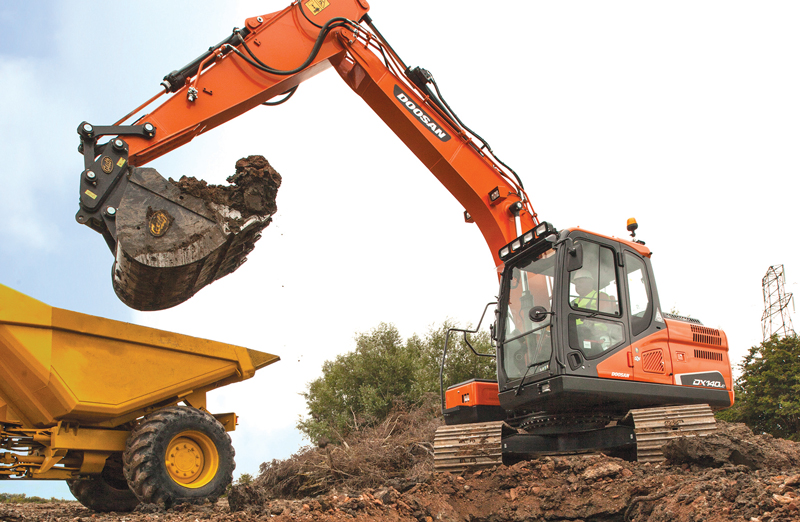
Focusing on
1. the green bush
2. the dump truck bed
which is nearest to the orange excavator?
the dump truck bed

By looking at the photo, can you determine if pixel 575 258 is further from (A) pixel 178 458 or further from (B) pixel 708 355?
(A) pixel 178 458

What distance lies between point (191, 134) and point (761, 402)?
46.2 ft

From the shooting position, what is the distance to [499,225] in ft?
24.7

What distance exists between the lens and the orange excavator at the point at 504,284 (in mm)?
5418

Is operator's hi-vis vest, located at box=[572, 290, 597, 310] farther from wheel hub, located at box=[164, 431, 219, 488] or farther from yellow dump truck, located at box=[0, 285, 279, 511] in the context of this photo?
wheel hub, located at box=[164, 431, 219, 488]

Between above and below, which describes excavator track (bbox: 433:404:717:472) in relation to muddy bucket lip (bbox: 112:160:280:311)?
below

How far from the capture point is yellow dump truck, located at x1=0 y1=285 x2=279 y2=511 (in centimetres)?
558

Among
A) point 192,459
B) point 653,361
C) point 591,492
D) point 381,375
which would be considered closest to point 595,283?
point 653,361

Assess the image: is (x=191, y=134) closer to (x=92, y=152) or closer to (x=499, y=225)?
(x=92, y=152)

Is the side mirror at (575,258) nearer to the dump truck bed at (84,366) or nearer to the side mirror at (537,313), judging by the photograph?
the side mirror at (537,313)

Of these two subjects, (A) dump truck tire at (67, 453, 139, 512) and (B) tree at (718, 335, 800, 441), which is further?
(B) tree at (718, 335, 800, 441)

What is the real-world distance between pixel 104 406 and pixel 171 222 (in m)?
2.00

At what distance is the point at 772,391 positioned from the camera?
14.1m

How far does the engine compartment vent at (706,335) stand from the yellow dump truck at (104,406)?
16.8ft
